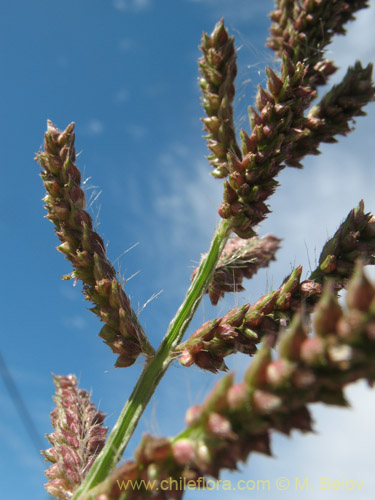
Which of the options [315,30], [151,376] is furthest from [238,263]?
[315,30]

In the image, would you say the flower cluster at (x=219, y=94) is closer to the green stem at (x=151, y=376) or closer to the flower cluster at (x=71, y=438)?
the green stem at (x=151, y=376)

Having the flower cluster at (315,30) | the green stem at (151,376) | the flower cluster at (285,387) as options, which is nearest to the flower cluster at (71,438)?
the green stem at (151,376)

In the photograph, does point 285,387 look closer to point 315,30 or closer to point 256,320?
point 256,320

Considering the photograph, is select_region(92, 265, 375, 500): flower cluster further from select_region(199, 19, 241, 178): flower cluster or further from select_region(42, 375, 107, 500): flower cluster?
select_region(199, 19, 241, 178): flower cluster

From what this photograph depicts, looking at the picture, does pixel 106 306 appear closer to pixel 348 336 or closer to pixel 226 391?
pixel 226 391

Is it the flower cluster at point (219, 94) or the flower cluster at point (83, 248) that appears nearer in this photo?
the flower cluster at point (83, 248)

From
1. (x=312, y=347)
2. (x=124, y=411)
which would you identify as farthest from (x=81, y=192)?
(x=312, y=347)
